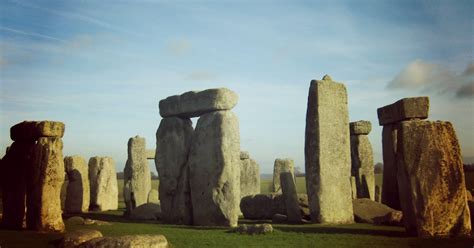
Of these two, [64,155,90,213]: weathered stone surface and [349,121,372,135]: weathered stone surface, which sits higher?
[349,121,372,135]: weathered stone surface

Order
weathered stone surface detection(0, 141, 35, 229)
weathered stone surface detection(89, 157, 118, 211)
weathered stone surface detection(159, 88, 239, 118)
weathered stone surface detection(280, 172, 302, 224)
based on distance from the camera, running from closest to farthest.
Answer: weathered stone surface detection(0, 141, 35, 229) < weathered stone surface detection(159, 88, 239, 118) < weathered stone surface detection(280, 172, 302, 224) < weathered stone surface detection(89, 157, 118, 211)

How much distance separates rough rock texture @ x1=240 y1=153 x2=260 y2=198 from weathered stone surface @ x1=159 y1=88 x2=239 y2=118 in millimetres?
8066

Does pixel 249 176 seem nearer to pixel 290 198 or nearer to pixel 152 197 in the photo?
pixel 152 197

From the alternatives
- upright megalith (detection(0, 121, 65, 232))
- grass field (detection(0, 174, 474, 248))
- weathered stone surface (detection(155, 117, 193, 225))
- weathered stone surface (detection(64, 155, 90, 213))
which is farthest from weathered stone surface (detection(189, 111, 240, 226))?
weathered stone surface (detection(64, 155, 90, 213))

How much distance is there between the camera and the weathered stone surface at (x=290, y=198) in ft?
41.6

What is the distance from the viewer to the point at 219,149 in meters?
12.0

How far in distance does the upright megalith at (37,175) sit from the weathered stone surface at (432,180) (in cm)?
759

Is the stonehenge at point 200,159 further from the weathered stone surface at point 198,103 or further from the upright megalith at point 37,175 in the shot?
the upright megalith at point 37,175

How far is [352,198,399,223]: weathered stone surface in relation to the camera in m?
12.1

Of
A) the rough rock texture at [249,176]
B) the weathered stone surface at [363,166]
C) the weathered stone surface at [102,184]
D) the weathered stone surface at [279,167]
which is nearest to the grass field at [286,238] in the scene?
the weathered stone surface at [363,166]

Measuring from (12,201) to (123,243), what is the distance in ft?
17.7

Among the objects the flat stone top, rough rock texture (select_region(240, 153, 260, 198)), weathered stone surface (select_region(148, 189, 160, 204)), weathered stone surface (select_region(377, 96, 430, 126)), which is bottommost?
weathered stone surface (select_region(148, 189, 160, 204))

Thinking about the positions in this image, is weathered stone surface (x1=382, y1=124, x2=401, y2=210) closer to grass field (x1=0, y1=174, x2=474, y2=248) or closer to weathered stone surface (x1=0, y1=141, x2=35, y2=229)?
grass field (x1=0, y1=174, x2=474, y2=248)

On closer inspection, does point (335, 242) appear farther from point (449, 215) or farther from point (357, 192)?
point (357, 192)
